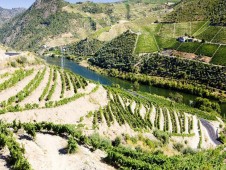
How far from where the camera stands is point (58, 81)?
4158 inches

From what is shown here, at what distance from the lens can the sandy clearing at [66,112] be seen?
76.6 m

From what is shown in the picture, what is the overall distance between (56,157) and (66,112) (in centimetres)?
3891

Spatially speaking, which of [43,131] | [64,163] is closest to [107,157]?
[64,163]

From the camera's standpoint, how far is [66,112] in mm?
88125

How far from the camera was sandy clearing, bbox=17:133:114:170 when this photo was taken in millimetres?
46625

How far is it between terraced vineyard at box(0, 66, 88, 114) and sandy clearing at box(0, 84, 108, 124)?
1.49 meters

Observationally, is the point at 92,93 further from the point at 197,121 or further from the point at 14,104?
the point at 197,121

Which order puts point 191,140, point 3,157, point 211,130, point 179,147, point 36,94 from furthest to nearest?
point 211,130, point 191,140, point 36,94, point 179,147, point 3,157

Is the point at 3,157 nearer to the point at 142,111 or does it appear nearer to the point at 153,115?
the point at 142,111

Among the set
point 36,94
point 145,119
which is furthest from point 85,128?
point 145,119

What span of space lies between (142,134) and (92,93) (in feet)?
77.0

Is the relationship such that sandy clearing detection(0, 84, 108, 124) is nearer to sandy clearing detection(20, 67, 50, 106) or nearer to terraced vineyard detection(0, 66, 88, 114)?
terraced vineyard detection(0, 66, 88, 114)

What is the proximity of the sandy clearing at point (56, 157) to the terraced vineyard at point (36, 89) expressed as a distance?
2464cm

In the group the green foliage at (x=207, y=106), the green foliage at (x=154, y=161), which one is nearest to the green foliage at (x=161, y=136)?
the green foliage at (x=154, y=161)
